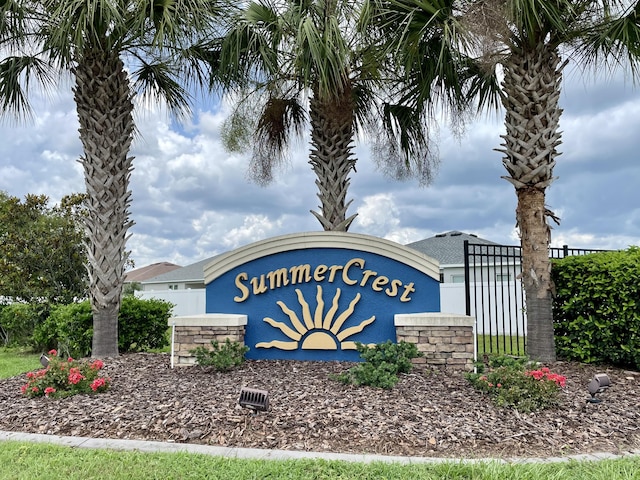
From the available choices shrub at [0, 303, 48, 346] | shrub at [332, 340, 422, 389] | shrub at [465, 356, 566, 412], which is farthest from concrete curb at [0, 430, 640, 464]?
shrub at [0, 303, 48, 346]

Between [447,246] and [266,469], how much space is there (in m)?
19.4

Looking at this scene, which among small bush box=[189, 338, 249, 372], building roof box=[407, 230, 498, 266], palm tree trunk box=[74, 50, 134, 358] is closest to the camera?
small bush box=[189, 338, 249, 372]

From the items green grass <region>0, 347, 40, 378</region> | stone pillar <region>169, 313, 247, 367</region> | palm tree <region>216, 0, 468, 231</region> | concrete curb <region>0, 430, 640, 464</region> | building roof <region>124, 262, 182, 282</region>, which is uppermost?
palm tree <region>216, 0, 468, 231</region>

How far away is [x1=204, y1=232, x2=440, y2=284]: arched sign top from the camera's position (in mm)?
7457

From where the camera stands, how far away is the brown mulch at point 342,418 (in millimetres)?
4328

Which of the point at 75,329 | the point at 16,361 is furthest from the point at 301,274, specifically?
the point at 16,361

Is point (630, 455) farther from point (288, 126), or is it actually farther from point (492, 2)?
point (288, 126)

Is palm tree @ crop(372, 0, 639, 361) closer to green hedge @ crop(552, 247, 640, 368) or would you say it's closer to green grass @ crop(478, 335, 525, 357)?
green hedge @ crop(552, 247, 640, 368)

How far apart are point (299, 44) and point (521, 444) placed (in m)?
5.83

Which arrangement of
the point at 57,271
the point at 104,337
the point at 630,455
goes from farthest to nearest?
the point at 57,271 → the point at 104,337 → the point at 630,455

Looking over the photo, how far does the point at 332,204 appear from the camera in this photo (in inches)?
362

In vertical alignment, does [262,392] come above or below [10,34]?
below

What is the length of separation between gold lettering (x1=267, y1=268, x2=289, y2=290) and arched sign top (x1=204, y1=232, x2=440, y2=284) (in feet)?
1.02

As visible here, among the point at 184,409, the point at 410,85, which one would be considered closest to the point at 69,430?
the point at 184,409
